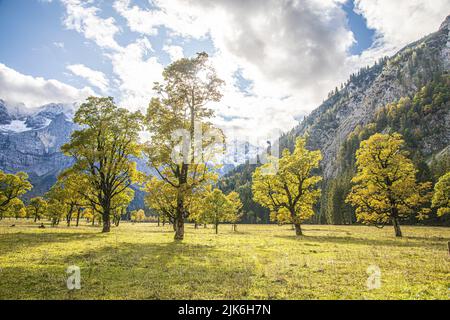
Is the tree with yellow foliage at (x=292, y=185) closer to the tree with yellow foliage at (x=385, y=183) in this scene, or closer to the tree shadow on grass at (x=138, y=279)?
the tree with yellow foliage at (x=385, y=183)

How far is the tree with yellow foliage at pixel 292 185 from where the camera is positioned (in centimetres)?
4547

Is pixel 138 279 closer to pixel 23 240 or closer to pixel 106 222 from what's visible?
pixel 23 240

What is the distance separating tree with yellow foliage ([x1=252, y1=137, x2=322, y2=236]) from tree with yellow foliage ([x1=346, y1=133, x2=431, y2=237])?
7362 millimetres

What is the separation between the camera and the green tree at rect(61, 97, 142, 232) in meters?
38.1

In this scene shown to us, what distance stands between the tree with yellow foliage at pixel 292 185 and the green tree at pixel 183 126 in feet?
61.8

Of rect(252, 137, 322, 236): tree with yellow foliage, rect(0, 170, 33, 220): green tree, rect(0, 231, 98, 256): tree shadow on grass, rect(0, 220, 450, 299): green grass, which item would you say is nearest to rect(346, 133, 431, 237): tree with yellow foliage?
rect(252, 137, 322, 236): tree with yellow foliage

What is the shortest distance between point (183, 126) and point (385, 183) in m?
32.9

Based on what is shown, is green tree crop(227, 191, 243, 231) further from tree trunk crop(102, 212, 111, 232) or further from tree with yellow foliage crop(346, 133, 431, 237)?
tree with yellow foliage crop(346, 133, 431, 237)

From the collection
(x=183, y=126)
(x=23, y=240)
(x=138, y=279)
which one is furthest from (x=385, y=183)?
(x=23, y=240)
